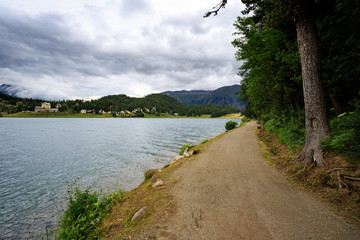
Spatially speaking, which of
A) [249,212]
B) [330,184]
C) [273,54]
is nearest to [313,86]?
[330,184]

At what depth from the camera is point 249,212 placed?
4.89 m

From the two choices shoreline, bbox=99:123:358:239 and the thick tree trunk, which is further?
the thick tree trunk

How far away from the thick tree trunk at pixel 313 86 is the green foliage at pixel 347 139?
1.01 feet

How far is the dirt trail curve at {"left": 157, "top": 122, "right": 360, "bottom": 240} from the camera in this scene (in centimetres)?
398

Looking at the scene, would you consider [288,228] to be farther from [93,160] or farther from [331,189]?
[93,160]

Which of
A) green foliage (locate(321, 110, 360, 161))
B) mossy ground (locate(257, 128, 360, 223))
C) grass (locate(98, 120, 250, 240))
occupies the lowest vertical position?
grass (locate(98, 120, 250, 240))

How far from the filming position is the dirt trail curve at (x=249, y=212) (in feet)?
13.1

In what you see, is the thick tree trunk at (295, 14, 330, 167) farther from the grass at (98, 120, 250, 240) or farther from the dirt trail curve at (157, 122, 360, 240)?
the grass at (98, 120, 250, 240)

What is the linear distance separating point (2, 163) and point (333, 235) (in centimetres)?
2450

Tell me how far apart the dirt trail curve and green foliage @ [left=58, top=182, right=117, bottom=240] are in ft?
8.43

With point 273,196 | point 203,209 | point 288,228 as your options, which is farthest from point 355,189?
point 203,209

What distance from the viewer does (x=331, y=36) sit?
7.13m

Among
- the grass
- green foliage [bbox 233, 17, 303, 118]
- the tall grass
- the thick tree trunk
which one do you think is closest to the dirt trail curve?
the grass

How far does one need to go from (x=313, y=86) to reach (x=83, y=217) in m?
10.6
